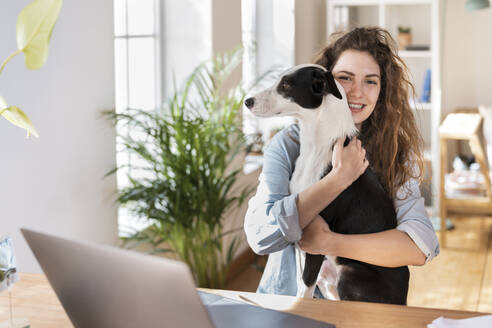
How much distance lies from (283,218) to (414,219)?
13.6 inches

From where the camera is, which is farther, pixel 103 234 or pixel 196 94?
pixel 196 94

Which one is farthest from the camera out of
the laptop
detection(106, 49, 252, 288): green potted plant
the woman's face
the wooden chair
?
the wooden chair

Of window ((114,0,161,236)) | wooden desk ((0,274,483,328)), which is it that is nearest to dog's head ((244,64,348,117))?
wooden desk ((0,274,483,328))

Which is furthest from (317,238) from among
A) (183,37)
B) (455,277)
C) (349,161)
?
(455,277)

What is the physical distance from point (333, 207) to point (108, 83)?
56.1 inches

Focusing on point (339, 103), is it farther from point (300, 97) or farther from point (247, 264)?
point (247, 264)

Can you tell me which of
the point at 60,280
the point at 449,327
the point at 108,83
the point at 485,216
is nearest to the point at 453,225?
the point at 485,216

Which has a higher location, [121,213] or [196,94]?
[196,94]

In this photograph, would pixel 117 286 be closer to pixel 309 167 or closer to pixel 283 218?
pixel 283 218

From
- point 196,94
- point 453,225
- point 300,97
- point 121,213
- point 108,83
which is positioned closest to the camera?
point 300,97

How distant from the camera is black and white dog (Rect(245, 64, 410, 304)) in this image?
59.2 inches

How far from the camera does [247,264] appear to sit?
4.19 m

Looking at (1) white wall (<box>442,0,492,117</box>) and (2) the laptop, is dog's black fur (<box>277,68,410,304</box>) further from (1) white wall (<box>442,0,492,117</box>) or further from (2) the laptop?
(1) white wall (<box>442,0,492,117</box>)

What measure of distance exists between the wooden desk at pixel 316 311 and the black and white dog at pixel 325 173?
0.24 meters
